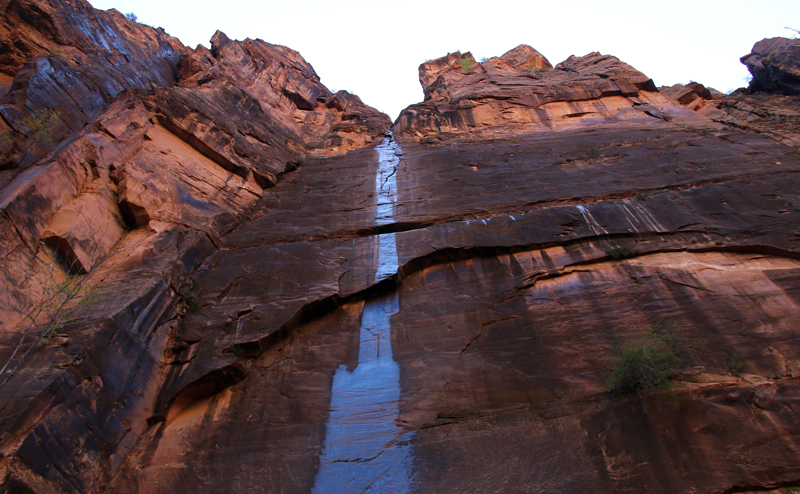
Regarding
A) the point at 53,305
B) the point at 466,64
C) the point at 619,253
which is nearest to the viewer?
the point at 53,305

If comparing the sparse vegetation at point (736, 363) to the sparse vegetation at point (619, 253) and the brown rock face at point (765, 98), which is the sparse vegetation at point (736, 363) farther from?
the brown rock face at point (765, 98)

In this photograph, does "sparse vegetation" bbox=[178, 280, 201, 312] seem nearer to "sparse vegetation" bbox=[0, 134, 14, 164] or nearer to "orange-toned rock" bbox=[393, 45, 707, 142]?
"sparse vegetation" bbox=[0, 134, 14, 164]

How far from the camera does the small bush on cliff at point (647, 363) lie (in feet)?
23.1

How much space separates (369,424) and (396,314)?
2.78 m

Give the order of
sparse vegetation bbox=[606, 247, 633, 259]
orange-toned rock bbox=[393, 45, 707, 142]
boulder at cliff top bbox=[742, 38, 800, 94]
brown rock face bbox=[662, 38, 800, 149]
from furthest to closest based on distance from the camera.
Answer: boulder at cliff top bbox=[742, 38, 800, 94] → orange-toned rock bbox=[393, 45, 707, 142] → brown rock face bbox=[662, 38, 800, 149] → sparse vegetation bbox=[606, 247, 633, 259]

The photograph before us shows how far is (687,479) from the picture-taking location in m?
6.13

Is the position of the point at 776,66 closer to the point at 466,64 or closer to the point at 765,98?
the point at 765,98

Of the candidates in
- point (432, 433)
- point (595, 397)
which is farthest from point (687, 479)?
point (432, 433)

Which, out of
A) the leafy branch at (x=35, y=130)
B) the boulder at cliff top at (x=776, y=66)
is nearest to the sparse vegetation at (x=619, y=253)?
the leafy branch at (x=35, y=130)

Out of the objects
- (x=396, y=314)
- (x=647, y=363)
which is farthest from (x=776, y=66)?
(x=396, y=314)

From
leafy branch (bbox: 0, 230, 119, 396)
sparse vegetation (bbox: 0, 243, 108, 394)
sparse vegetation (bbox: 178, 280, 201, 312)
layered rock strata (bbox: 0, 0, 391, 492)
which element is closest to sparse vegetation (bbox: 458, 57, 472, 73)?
layered rock strata (bbox: 0, 0, 391, 492)

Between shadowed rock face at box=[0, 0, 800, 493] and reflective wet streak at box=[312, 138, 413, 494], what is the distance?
1.5 inches

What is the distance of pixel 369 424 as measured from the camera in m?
7.54

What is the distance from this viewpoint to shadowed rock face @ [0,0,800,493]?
668 cm
